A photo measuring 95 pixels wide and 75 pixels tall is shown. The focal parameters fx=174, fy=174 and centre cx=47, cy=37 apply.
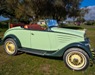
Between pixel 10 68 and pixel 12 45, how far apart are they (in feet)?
4.57

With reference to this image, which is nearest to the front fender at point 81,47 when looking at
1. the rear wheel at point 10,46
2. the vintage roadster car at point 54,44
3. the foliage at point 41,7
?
the vintage roadster car at point 54,44

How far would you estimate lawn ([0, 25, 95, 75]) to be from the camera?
4.91m

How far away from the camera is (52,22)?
6.61 metres

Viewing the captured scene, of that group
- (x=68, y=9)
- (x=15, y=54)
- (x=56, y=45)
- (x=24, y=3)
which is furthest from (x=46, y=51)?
(x=68, y=9)

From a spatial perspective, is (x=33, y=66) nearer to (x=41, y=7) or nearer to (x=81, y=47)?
(x=81, y=47)

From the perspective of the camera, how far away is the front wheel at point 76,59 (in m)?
5.03

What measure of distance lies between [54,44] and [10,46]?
1.84 meters

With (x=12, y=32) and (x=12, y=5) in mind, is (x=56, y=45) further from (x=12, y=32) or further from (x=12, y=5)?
(x=12, y=5)

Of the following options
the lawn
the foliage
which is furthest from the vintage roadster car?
the foliage

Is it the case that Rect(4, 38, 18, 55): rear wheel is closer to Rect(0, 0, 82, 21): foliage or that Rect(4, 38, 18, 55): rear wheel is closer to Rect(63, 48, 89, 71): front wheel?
Rect(63, 48, 89, 71): front wheel

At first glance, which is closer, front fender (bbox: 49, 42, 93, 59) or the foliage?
front fender (bbox: 49, 42, 93, 59)

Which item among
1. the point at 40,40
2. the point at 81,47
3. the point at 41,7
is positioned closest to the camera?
the point at 81,47

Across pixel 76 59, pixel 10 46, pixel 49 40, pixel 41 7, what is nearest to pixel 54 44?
pixel 49 40

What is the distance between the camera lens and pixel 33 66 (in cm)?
540
